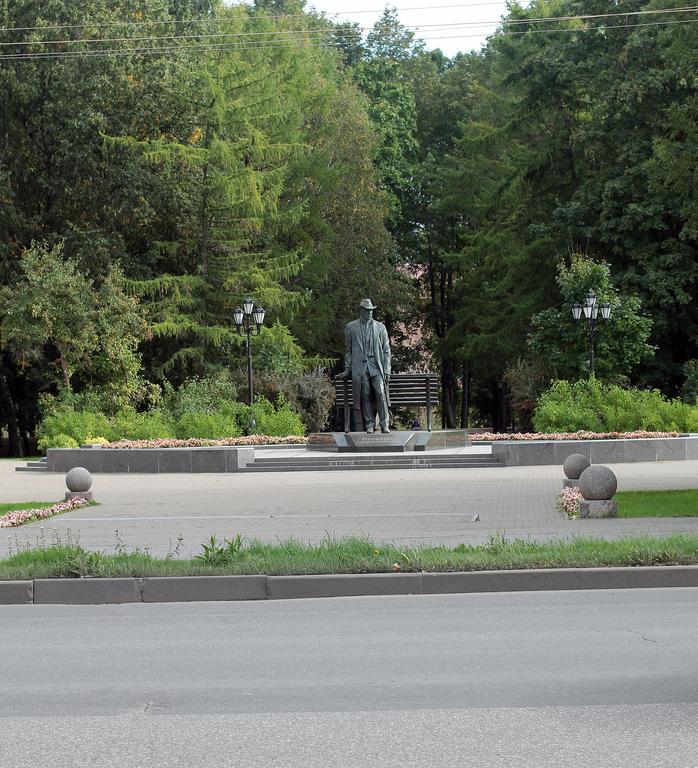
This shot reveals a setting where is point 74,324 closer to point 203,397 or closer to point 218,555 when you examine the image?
point 203,397

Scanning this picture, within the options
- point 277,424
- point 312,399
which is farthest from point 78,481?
point 312,399

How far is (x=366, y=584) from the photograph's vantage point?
10.9 meters

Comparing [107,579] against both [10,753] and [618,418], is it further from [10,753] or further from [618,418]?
[618,418]

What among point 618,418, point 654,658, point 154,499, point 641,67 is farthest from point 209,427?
point 654,658

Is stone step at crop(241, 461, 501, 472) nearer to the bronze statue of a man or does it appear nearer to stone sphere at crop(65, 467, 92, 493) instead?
the bronze statue of a man

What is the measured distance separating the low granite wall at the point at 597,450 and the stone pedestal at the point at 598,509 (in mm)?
12213

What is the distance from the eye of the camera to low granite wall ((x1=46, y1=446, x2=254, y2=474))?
2961 centimetres

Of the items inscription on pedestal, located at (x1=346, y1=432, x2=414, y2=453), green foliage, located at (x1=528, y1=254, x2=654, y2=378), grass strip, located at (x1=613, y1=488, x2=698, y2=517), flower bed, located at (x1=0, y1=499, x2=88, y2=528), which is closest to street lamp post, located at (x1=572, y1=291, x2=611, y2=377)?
green foliage, located at (x1=528, y1=254, x2=654, y2=378)

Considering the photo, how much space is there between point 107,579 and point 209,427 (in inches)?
950

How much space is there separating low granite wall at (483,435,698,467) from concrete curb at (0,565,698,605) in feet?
56.8

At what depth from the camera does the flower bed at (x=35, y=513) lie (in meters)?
16.8

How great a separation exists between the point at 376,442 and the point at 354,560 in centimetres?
2010

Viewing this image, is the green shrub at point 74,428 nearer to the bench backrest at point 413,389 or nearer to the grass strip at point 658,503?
the bench backrest at point 413,389

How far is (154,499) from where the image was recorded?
824 inches
